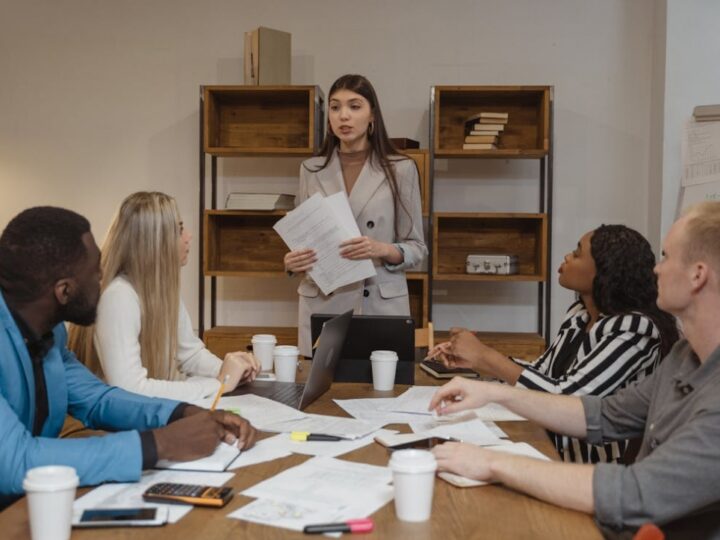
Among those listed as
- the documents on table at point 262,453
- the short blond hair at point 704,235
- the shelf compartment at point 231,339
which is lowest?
the shelf compartment at point 231,339

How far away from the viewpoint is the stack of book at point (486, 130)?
396cm

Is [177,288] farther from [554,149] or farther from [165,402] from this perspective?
[554,149]

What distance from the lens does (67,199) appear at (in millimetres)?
4516

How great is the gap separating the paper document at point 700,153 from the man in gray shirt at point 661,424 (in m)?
2.37

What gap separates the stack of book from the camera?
13.0 feet

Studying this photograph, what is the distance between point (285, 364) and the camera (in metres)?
2.16

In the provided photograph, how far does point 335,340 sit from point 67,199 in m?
3.04

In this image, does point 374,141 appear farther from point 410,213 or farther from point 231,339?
point 231,339

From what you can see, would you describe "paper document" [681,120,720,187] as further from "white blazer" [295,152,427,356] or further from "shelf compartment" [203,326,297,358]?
"shelf compartment" [203,326,297,358]

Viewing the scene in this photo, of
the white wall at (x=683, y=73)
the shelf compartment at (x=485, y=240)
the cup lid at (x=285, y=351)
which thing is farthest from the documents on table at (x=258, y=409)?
the white wall at (x=683, y=73)

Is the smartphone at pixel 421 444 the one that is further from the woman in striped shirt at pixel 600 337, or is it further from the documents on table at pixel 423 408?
the woman in striped shirt at pixel 600 337

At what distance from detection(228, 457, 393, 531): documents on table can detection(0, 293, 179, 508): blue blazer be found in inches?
8.6

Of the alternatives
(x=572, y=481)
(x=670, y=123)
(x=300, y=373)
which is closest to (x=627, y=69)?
(x=670, y=123)

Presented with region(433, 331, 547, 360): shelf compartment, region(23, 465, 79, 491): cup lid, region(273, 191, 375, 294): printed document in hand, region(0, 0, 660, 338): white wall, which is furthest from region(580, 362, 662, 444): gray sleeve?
region(0, 0, 660, 338): white wall
